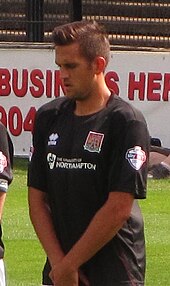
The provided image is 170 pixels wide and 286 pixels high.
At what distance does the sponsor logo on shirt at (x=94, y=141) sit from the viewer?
4.40m

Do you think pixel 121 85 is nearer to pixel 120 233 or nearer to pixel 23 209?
pixel 23 209

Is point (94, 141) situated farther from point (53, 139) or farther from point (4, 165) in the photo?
point (4, 165)

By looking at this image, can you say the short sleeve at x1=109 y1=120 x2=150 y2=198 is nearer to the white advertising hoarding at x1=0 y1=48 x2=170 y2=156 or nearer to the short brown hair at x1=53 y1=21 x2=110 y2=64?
the short brown hair at x1=53 y1=21 x2=110 y2=64

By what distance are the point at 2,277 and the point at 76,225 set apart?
1007mm

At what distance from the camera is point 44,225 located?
4.51 metres

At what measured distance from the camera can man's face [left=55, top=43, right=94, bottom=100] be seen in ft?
14.5

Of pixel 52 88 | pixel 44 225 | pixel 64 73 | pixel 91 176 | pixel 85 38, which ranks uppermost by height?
pixel 85 38

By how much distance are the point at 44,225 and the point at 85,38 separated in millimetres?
802

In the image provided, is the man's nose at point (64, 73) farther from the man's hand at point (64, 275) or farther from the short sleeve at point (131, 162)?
the man's hand at point (64, 275)

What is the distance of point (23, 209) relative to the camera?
11.9 m

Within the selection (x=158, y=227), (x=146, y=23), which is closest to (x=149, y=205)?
(x=158, y=227)

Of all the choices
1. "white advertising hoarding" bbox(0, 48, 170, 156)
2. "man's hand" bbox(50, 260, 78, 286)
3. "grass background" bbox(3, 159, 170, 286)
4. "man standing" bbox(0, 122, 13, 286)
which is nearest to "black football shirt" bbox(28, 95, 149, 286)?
"man's hand" bbox(50, 260, 78, 286)

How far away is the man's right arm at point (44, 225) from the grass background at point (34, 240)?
152 inches

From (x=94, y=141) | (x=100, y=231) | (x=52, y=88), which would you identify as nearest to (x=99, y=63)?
(x=94, y=141)
